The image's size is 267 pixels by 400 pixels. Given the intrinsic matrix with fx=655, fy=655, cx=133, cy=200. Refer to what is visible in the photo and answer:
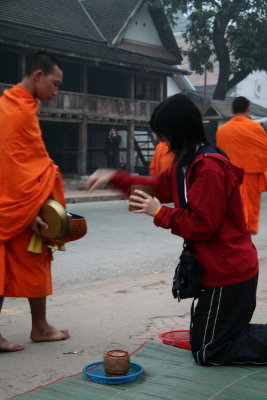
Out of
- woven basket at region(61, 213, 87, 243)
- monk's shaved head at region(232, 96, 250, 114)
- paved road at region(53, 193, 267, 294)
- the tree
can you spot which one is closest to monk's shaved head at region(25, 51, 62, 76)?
woven basket at region(61, 213, 87, 243)

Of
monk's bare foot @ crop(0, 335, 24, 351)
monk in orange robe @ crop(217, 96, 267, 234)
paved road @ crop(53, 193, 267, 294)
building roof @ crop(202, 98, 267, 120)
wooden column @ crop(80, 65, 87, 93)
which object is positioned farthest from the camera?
building roof @ crop(202, 98, 267, 120)

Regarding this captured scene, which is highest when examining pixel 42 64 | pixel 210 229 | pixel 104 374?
pixel 42 64

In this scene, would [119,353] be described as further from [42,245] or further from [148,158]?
[148,158]

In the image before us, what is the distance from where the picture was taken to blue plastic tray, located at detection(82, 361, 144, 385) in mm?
3324

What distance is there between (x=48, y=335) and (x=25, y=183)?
102cm

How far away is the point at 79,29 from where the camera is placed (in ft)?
83.0

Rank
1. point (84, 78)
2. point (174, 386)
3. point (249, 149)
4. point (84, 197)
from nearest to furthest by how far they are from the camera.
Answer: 1. point (174, 386)
2. point (249, 149)
3. point (84, 197)
4. point (84, 78)

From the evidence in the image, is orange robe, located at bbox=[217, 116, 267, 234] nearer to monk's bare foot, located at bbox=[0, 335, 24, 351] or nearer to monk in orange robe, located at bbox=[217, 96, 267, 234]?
monk in orange robe, located at bbox=[217, 96, 267, 234]

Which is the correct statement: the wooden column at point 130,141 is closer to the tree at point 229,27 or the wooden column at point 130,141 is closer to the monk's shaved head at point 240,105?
the tree at point 229,27

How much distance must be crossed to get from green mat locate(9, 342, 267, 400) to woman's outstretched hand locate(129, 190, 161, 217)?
85cm

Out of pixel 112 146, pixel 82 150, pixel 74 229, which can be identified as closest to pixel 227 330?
pixel 74 229

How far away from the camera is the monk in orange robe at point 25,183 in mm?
3801

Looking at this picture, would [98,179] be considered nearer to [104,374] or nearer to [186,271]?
[186,271]

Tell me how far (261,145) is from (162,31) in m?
23.2
